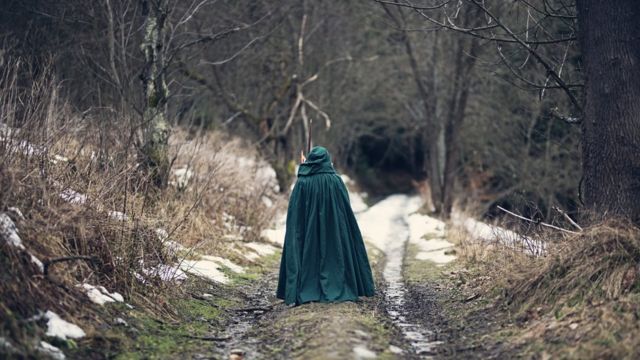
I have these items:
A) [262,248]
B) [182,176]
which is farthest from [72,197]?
[262,248]

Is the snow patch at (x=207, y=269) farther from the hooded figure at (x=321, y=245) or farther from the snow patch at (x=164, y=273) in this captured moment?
the hooded figure at (x=321, y=245)

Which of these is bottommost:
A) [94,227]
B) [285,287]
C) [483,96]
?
[285,287]

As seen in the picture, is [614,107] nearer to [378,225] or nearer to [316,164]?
[316,164]

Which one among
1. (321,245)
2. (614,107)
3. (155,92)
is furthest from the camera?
(155,92)

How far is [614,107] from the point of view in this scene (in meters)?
8.47

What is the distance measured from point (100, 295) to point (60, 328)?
1067 mm

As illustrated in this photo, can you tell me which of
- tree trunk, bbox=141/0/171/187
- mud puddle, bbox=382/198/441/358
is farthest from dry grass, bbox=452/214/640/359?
tree trunk, bbox=141/0/171/187

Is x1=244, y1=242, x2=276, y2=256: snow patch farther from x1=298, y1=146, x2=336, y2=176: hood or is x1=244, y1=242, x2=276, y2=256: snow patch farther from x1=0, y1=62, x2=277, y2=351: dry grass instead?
x1=298, y1=146, x2=336, y2=176: hood

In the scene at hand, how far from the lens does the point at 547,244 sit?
350 inches

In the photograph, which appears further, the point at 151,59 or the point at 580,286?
the point at 151,59

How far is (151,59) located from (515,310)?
727 cm

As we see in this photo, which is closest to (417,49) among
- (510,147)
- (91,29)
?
(510,147)

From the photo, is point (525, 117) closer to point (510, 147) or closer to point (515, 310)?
point (510, 147)

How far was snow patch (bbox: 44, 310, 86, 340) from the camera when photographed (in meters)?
6.48
